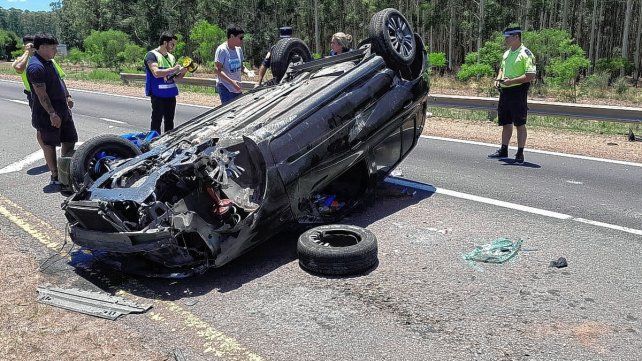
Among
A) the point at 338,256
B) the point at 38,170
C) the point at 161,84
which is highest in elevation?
the point at 161,84

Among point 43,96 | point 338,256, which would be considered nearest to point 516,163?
point 338,256

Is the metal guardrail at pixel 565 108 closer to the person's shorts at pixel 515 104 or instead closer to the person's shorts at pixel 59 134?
the person's shorts at pixel 515 104

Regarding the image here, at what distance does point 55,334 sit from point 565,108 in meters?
10.1

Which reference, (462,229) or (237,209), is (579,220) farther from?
(237,209)

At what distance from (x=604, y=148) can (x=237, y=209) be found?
7.31m

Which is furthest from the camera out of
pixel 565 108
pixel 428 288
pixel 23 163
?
pixel 565 108

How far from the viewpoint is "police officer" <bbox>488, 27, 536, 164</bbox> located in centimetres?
768

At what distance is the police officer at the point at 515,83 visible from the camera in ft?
25.2

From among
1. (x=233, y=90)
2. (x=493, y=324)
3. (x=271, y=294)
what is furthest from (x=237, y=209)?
(x=233, y=90)

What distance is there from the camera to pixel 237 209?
4367 mm

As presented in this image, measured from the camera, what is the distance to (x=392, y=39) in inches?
233

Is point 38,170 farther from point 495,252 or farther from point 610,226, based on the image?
point 610,226

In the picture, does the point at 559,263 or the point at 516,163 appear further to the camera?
the point at 516,163

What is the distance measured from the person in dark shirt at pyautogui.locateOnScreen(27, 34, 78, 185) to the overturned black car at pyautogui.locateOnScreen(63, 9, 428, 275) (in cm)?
206
